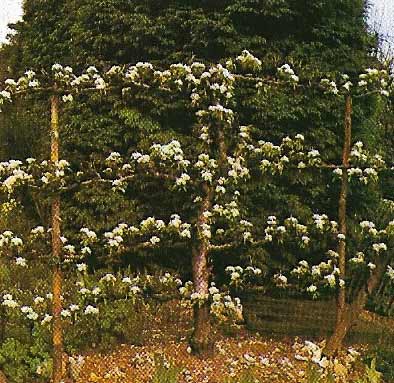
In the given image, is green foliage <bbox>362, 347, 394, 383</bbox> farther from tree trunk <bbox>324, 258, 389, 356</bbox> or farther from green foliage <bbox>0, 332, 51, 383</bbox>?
green foliage <bbox>0, 332, 51, 383</bbox>

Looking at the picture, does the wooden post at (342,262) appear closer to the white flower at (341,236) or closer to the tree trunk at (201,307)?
the white flower at (341,236)

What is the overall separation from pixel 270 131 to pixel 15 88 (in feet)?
9.44

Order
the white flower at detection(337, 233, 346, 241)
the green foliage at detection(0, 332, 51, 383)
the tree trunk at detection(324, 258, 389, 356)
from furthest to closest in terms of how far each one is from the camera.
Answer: the tree trunk at detection(324, 258, 389, 356), the white flower at detection(337, 233, 346, 241), the green foliage at detection(0, 332, 51, 383)

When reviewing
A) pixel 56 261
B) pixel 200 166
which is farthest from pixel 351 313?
pixel 56 261

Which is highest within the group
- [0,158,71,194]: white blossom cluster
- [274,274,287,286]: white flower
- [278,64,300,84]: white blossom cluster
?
[278,64,300,84]: white blossom cluster

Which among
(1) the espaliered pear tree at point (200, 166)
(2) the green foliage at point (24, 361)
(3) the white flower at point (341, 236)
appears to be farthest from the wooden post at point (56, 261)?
(3) the white flower at point (341, 236)

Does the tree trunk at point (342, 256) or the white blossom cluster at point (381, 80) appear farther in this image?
the tree trunk at point (342, 256)

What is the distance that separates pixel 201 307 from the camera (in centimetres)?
548

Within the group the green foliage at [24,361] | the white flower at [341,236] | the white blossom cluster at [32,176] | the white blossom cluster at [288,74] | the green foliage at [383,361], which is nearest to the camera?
the white blossom cluster at [32,176]

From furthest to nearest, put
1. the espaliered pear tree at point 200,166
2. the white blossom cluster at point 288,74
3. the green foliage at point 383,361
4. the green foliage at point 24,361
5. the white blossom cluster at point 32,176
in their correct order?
1. the green foliage at point 383,361
2. the white blossom cluster at point 288,74
3. the green foliage at point 24,361
4. the espaliered pear tree at point 200,166
5. the white blossom cluster at point 32,176

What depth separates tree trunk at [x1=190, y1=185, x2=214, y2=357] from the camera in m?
5.46

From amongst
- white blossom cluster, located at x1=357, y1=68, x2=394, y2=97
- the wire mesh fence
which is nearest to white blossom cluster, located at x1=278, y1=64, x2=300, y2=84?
white blossom cluster, located at x1=357, y1=68, x2=394, y2=97

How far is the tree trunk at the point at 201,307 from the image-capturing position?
17.9 ft

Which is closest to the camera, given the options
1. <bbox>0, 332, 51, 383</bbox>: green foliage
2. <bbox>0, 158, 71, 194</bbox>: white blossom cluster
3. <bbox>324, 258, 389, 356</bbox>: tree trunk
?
<bbox>0, 158, 71, 194</bbox>: white blossom cluster
